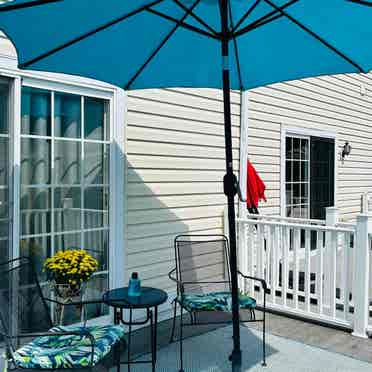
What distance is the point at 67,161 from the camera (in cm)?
348

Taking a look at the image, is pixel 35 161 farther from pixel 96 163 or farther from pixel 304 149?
pixel 304 149

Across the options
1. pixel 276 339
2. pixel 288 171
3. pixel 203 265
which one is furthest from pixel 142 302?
pixel 288 171

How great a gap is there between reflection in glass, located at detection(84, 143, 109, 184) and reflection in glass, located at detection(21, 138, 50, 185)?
352 mm

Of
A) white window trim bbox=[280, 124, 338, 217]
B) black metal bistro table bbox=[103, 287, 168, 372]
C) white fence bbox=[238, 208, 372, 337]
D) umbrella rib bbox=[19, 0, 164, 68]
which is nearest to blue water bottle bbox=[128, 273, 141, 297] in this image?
black metal bistro table bbox=[103, 287, 168, 372]

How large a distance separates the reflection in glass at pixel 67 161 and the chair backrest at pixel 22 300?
0.68m

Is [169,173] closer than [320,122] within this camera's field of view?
Yes

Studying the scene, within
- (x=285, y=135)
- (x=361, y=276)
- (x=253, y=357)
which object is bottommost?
(x=253, y=357)

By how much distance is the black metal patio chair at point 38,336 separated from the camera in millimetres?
2260

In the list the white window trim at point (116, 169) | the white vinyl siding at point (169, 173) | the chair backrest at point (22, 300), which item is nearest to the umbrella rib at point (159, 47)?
the white window trim at point (116, 169)

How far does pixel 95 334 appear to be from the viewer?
8.44 ft

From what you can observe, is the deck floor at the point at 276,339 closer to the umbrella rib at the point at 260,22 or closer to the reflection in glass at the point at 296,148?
the umbrella rib at the point at 260,22

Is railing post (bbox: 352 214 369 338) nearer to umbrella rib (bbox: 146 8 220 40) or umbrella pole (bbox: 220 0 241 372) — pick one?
umbrella pole (bbox: 220 0 241 372)

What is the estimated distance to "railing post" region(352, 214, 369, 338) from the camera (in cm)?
375

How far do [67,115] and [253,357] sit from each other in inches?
92.6
